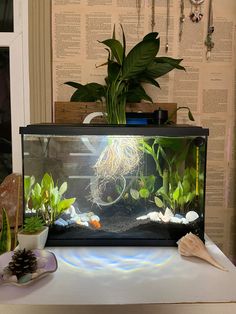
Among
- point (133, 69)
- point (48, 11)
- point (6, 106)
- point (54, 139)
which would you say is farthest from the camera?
point (6, 106)

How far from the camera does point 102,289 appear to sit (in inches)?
31.9

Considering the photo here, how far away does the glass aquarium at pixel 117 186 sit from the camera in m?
1.06

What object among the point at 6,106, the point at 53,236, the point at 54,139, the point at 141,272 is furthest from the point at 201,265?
the point at 6,106

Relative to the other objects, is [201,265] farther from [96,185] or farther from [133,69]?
[133,69]

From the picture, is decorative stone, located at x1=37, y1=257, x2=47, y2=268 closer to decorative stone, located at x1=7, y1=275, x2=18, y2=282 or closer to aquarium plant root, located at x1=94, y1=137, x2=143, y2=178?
decorative stone, located at x1=7, y1=275, x2=18, y2=282

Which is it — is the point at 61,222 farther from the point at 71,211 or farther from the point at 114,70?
the point at 114,70

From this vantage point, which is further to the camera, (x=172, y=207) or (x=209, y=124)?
(x=209, y=124)

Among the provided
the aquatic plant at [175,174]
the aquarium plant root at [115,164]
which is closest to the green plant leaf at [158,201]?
the aquatic plant at [175,174]

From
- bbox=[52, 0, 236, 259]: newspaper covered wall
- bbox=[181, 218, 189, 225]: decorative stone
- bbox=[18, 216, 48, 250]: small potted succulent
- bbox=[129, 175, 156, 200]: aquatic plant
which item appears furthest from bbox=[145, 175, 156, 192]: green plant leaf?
bbox=[52, 0, 236, 259]: newspaper covered wall

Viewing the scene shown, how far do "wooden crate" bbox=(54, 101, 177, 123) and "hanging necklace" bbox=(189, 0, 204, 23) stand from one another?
444mm

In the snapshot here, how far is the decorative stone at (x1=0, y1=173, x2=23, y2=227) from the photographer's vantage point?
142 centimetres

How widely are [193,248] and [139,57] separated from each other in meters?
0.75

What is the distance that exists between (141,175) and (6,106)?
96 centimetres

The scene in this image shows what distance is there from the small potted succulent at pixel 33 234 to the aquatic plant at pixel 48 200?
0.11 feet
